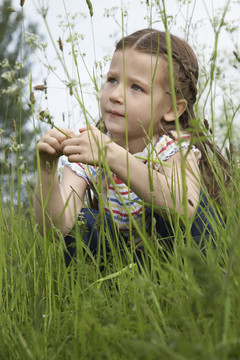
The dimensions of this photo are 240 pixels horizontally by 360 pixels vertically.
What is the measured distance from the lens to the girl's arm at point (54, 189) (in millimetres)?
1630

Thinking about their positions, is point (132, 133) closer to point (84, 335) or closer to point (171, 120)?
point (171, 120)

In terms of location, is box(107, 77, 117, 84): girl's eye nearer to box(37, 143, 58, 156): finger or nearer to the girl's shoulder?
the girl's shoulder

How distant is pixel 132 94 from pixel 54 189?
61 cm

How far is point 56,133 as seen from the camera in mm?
1915

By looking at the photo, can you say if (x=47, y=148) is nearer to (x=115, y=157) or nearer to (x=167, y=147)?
(x=115, y=157)

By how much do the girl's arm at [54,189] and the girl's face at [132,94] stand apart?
0.36 meters

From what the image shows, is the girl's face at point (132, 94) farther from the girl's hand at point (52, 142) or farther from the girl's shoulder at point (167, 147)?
the girl's hand at point (52, 142)

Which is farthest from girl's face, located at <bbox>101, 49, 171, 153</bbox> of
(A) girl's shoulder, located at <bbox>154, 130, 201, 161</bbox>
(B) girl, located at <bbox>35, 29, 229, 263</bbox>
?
(A) girl's shoulder, located at <bbox>154, 130, 201, 161</bbox>

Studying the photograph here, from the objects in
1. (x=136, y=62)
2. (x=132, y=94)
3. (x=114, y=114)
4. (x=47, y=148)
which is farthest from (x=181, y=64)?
(x=47, y=148)

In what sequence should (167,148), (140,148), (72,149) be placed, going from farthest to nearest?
(140,148) < (167,148) < (72,149)

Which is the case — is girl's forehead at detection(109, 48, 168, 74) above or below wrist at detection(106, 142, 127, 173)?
above

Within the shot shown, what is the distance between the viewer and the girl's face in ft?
7.95

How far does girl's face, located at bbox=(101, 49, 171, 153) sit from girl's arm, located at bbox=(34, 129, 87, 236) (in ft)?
1.17

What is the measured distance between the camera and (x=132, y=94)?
2.44 metres
